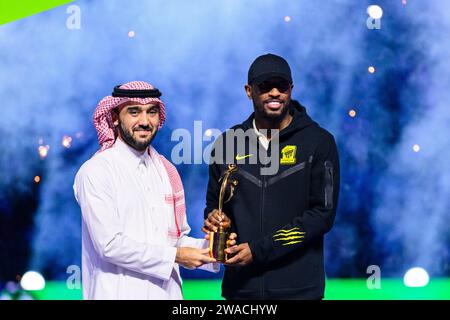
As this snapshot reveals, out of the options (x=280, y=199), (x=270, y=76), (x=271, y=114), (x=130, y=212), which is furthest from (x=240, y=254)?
(x=270, y=76)

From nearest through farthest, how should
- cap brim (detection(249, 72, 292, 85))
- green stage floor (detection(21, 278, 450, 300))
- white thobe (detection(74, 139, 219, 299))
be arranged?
white thobe (detection(74, 139, 219, 299))
cap brim (detection(249, 72, 292, 85))
green stage floor (detection(21, 278, 450, 300))

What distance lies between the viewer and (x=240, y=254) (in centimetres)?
512

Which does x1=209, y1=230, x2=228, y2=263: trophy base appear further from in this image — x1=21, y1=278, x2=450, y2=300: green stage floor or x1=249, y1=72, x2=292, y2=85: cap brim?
x1=21, y1=278, x2=450, y2=300: green stage floor

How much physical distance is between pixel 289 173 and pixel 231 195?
310 mm

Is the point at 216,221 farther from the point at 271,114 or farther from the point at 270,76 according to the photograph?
the point at 270,76

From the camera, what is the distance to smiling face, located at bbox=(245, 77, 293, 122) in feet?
17.1

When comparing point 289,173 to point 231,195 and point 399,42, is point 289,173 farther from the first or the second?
point 399,42

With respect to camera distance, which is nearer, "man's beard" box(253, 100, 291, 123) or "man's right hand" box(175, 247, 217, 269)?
"man's right hand" box(175, 247, 217, 269)

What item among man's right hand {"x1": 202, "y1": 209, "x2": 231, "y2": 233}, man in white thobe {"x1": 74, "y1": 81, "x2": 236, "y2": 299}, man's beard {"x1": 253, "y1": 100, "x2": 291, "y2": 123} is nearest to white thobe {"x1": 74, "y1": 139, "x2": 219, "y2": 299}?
man in white thobe {"x1": 74, "y1": 81, "x2": 236, "y2": 299}

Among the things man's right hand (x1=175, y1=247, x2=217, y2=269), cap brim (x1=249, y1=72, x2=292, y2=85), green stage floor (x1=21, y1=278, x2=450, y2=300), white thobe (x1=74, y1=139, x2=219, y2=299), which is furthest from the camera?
green stage floor (x1=21, y1=278, x2=450, y2=300)

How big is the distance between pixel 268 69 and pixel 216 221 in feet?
2.59

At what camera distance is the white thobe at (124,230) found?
4.95 meters

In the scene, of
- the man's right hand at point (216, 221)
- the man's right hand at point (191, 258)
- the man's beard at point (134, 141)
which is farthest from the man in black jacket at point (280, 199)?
the man's beard at point (134, 141)

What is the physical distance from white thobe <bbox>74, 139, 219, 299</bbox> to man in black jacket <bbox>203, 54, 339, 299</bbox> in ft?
0.94
